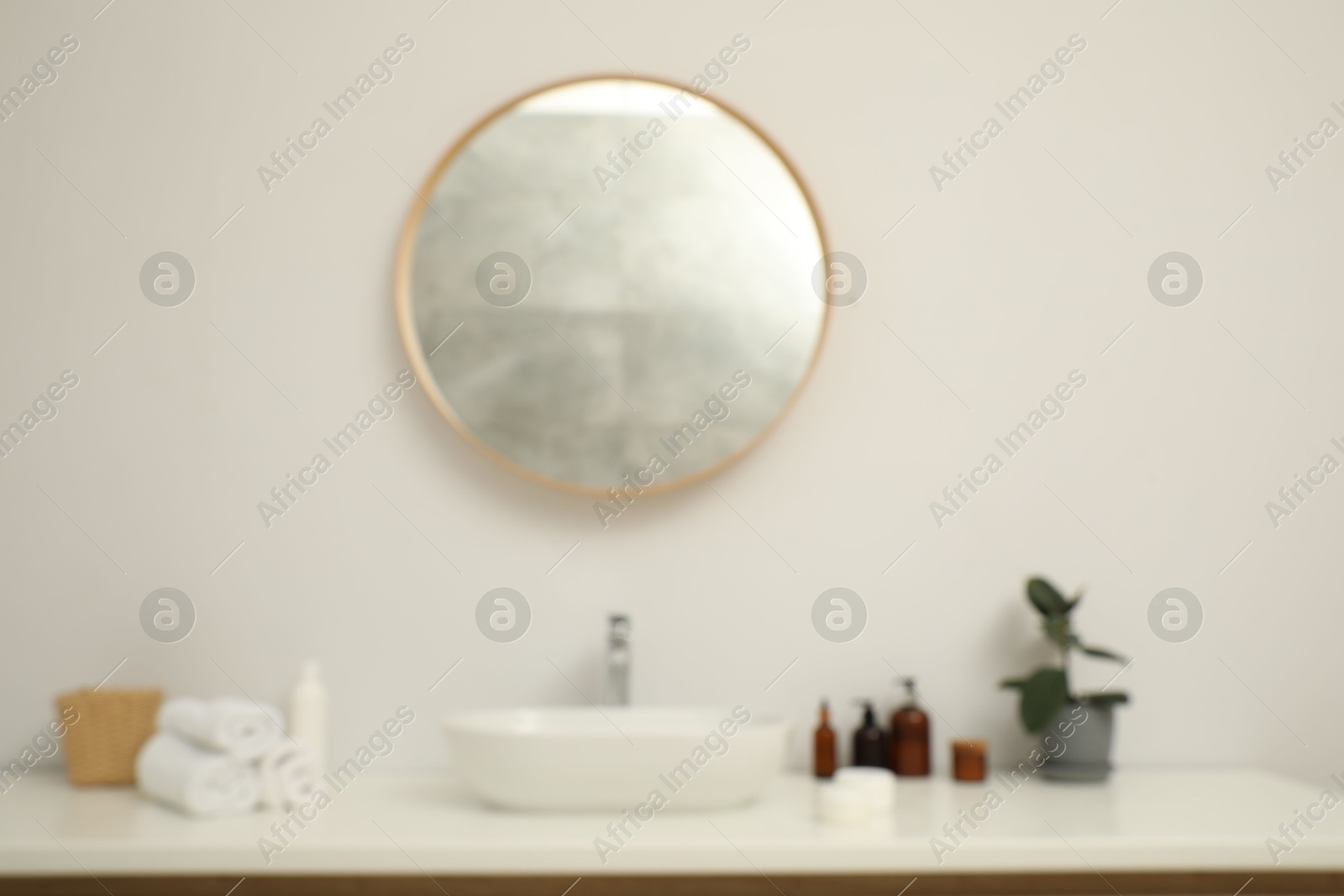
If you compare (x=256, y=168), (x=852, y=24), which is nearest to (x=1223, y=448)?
(x=852, y=24)

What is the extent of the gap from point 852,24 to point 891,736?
1183 mm

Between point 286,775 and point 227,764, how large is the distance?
73 millimetres

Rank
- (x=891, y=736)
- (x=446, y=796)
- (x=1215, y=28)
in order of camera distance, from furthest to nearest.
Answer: (x=1215, y=28) < (x=891, y=736) < (x=446, y=796)

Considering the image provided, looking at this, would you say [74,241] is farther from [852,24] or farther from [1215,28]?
[1215,28]

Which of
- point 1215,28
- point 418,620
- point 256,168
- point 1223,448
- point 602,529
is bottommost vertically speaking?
point 418,620

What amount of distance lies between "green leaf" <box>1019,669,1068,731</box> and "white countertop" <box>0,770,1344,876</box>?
0.52ft

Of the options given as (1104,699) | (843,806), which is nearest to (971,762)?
(1104,699)

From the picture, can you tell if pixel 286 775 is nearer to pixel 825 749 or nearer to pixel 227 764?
pixel 227 764

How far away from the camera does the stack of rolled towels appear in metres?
1.25

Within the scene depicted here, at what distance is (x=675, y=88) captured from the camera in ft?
5.54

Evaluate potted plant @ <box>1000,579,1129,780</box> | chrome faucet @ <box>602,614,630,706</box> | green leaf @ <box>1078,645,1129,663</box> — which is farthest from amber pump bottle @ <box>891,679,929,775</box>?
chrome faucet @ <box>602,614,630,706</box>

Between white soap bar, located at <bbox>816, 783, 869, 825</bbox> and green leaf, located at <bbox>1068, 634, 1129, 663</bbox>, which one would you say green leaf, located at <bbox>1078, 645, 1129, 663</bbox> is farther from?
white soap bar, located at <bbox>816, 783, 869, 825</bbox>

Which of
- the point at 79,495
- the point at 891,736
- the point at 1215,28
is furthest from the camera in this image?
the point at 1215,28

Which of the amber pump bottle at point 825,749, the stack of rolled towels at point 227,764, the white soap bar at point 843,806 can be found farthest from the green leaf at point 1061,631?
the stack of rolled towels at point 227,764
